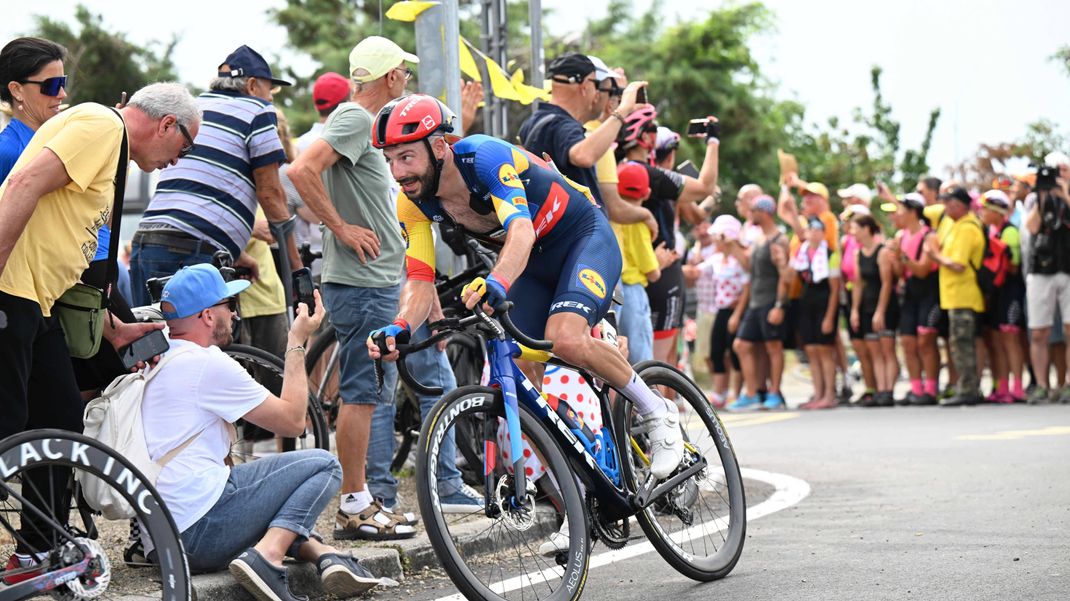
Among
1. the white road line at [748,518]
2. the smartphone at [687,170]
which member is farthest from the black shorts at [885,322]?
the smartphone at [687,170]

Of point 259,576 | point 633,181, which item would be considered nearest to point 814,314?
point 633,181

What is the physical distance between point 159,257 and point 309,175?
0.81 metres

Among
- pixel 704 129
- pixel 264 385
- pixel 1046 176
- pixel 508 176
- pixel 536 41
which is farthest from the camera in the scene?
pixel 1046 176

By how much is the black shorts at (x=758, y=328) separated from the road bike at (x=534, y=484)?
10482mm

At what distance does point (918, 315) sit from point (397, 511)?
405 inches

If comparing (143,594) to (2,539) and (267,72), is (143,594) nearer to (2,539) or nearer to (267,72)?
(2,539)

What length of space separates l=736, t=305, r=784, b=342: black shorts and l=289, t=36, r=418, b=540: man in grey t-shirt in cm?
971

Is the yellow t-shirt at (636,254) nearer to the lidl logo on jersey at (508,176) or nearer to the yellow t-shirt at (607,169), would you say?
the yellow t-shirt at (607,169)

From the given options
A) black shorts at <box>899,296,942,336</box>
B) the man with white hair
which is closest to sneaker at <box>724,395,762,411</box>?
black shorts at <box>899,296,942,336</box>

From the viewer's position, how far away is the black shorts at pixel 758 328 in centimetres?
1664

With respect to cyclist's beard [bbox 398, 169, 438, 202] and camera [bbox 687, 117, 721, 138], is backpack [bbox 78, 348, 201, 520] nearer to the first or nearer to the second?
cyclist's beard [bbox 398, 169, 438, 202]

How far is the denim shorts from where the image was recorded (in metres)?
6.98

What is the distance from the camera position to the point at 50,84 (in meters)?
5.59

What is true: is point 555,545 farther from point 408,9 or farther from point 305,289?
point 408,9
